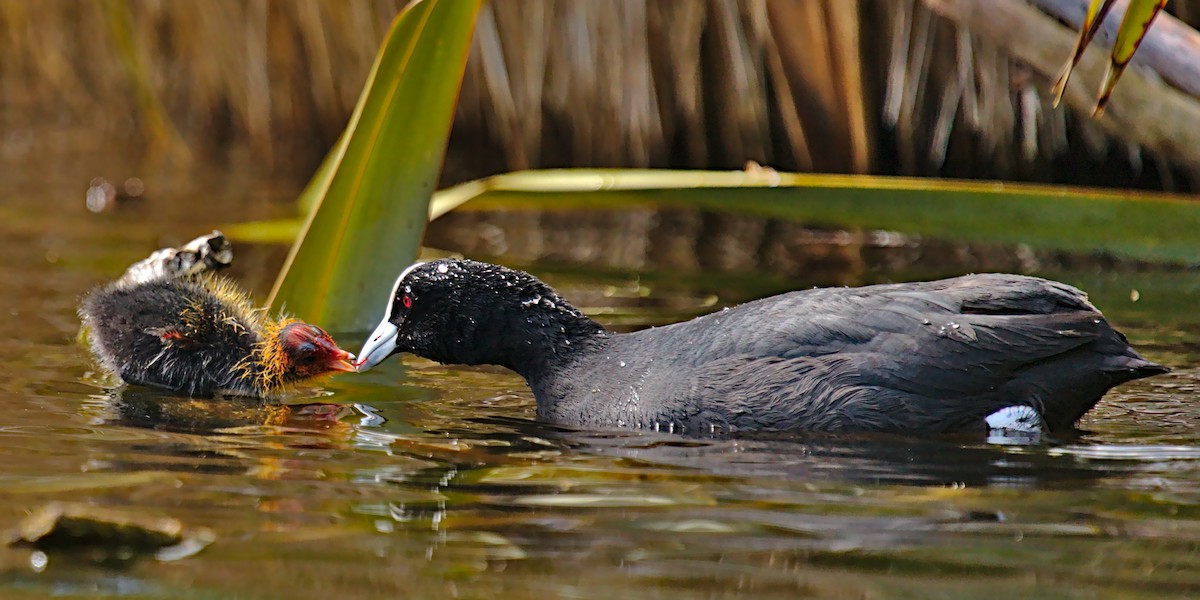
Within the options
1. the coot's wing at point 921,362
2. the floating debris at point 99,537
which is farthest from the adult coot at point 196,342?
the floating debris at point 99,537

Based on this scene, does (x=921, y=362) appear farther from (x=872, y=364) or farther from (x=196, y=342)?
(x=196, y=342)

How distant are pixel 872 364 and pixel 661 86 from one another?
3768 millimetres

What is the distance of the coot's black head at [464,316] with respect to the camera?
355cm

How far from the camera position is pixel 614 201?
3.94m

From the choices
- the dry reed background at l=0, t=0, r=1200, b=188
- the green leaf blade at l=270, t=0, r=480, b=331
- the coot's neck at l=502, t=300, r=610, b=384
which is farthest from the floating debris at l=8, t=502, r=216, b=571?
the dry reed background at l=0, t=0, r=1200, b=188

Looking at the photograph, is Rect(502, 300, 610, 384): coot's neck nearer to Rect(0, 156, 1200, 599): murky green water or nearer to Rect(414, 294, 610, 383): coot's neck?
Rect(414, 294, 610, 383): coot's neck

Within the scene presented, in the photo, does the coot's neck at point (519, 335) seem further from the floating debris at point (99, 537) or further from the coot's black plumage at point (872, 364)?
the floating debris at point (99, 537)

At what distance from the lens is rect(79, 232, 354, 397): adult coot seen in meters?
3.67

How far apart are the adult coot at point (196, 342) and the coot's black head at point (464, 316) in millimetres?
173

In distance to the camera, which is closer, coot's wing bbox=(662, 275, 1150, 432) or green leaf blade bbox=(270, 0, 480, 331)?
coot's wing bbox=(662, 275, 1150, 432)

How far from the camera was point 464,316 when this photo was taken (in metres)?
Result: 3.55

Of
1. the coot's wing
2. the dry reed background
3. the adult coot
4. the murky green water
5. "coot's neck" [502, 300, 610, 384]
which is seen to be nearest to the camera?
the murky green water

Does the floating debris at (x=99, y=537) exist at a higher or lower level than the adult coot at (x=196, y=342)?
lower

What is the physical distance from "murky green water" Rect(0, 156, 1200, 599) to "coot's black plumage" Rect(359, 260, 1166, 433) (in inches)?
2.7
